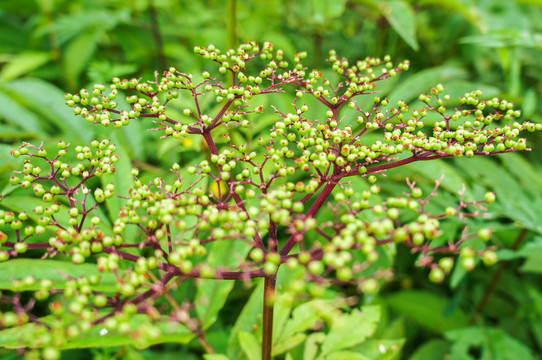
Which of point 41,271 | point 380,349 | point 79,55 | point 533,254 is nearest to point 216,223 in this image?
point 41,271

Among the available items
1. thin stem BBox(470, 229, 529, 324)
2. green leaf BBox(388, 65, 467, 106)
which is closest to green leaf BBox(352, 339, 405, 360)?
thin stem BBox(470, 229, 529, 324)

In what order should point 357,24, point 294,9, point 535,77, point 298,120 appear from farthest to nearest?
point 357,24, point 294,9, point 535,77, point 298,120

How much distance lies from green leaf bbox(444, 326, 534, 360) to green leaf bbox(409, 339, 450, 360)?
0.12 m

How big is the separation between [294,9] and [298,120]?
4195 millimetres

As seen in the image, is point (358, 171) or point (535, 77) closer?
point (358, 171)

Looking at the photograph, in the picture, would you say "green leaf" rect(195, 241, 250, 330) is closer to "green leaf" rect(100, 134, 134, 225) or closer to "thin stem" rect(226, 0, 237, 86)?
"green leaf" rect(100, 134, 134, 225)

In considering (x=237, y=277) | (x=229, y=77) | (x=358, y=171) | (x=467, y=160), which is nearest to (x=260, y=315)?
(x=237, y=277)

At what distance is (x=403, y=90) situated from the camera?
9.37ft

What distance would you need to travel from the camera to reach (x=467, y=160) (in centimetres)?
310

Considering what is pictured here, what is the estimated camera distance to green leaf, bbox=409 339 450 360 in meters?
2.79

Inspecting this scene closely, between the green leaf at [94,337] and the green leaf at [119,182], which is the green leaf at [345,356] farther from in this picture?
the green leaf at [119,182]

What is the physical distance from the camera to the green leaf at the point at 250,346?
188 cm

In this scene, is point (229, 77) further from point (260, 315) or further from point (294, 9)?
point (294, 9)

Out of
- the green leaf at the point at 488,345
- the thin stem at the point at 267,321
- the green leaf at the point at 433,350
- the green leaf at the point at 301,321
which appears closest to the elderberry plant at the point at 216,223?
the thin stem at the point at 267,321
